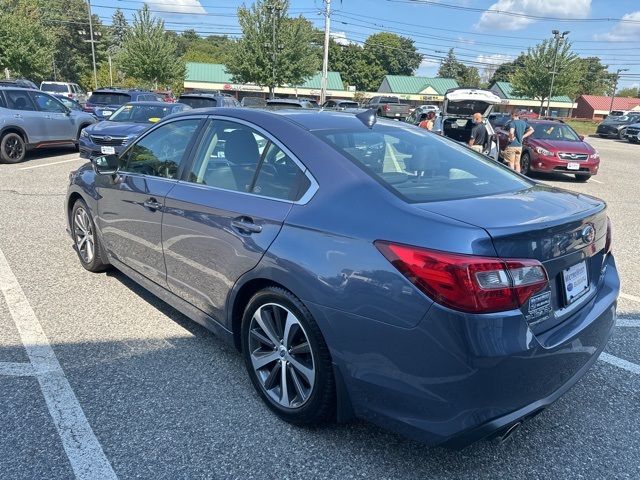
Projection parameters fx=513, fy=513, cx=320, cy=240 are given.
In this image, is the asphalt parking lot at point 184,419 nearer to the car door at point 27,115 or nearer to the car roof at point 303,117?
the car roof at point 303,117

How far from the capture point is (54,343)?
3.65 meters

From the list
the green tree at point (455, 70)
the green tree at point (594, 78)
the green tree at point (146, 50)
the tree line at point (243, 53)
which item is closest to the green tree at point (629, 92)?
the green tree at point (594, 78)

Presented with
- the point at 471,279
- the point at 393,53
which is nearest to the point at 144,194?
the point at 471,279

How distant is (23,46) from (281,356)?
42.5m

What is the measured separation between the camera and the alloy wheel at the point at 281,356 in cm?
263

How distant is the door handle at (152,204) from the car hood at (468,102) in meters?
12.6

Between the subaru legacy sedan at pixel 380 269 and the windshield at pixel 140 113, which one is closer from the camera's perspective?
→ the subaru legacy sedan at pixel 380 269

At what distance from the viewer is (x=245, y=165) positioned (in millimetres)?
3084

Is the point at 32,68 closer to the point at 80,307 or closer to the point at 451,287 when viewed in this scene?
the point at 80,307

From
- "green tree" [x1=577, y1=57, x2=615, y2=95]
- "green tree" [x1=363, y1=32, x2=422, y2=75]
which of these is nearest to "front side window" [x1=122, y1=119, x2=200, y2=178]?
"green tree" [x1=363, y1=32, x2=422, y2=75]

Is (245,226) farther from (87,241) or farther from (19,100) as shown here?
(19,100)

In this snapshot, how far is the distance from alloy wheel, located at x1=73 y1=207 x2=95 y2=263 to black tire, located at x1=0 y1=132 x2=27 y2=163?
8638mm

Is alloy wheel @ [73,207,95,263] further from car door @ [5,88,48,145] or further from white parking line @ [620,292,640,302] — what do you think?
car door @ [5,88,48,145]

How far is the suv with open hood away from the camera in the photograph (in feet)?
48.8
